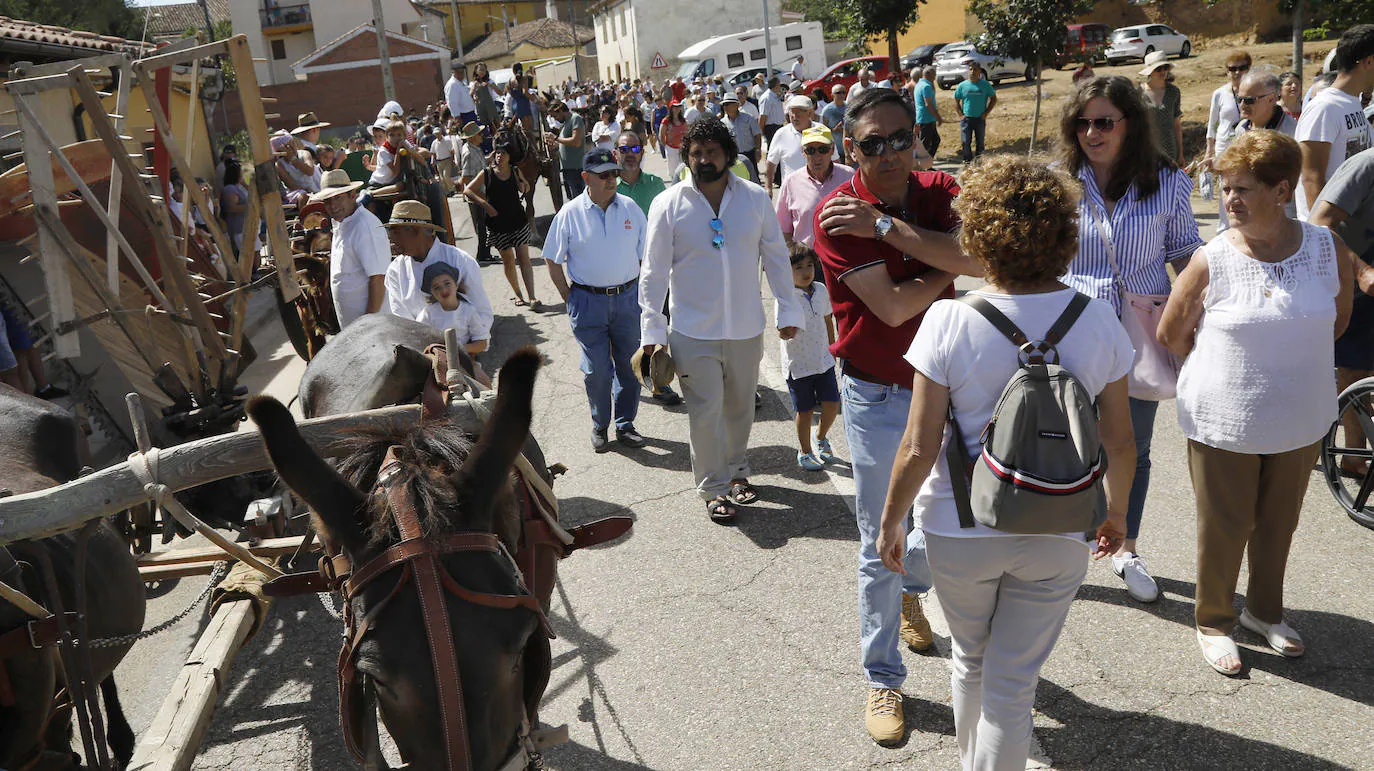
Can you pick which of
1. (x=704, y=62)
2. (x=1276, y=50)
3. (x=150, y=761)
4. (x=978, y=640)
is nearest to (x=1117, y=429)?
(x=978, y=640)

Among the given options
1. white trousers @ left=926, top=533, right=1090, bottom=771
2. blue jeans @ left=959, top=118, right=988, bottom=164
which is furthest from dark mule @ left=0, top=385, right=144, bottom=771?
blue jeans @ left=959, top=118, right=988, bottom=164

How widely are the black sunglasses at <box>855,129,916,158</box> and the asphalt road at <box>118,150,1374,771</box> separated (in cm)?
212

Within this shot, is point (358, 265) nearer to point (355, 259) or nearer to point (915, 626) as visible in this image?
point (355, 259)

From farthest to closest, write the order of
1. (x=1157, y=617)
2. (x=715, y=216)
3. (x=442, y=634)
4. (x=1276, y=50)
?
1. (x=1276, y=50)
2. (x=715, y=216)
3. (x=1157, y=617)
4. (x=442, y=634)

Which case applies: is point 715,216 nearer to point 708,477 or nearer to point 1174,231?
point 708,477

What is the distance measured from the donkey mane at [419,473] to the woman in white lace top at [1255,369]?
2.77 metres

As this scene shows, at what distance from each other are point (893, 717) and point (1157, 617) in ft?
4.72

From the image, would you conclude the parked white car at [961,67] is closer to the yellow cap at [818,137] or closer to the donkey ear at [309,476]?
the yellow cap at [818,137]

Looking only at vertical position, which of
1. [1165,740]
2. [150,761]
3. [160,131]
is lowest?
[1165,740]

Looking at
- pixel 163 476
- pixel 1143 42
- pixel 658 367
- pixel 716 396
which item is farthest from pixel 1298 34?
pixel 1143 42

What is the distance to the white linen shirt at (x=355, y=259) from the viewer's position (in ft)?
22.3

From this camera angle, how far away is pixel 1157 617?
14.2ft

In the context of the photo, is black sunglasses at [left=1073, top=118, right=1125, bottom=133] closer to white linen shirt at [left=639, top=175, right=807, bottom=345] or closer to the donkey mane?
white linen shirt at [left=639, top=175, right=807, bottom=345]

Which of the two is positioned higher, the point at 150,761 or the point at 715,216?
the point at 715,216
